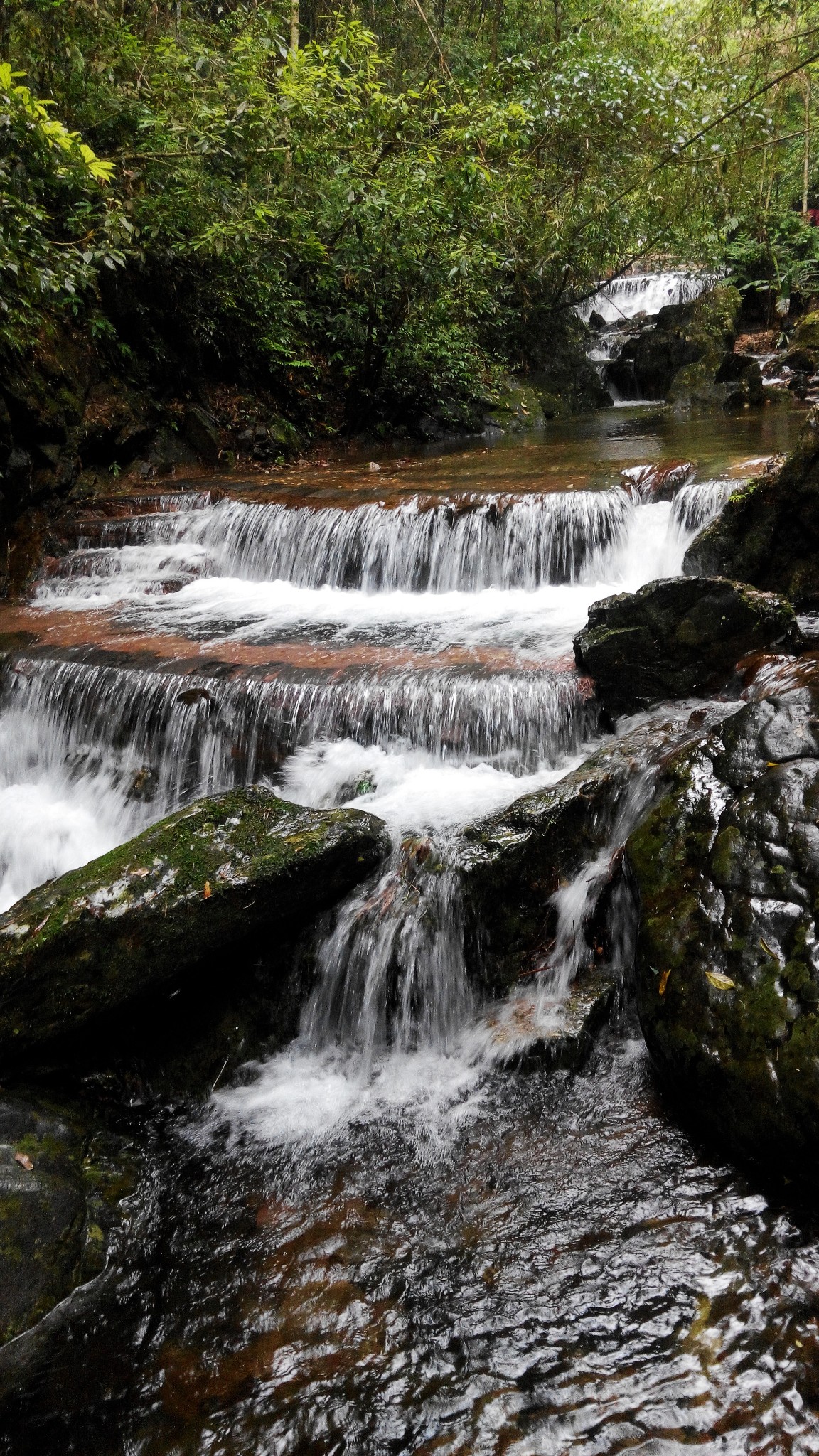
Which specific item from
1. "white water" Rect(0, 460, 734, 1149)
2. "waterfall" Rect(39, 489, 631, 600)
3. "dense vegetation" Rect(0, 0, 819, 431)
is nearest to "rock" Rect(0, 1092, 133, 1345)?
"white water" Rect(0, 460, 734, 1149)

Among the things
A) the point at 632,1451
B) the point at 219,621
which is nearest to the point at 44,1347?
the point at 632,1451

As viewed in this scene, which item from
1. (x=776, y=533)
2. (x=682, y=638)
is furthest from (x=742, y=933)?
(x=776, y=533)

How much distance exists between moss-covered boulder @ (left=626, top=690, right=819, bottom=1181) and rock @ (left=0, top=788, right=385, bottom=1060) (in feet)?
5.33

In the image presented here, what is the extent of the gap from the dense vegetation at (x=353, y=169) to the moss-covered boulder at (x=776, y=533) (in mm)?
2595

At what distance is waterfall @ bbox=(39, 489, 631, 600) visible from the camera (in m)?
7.70

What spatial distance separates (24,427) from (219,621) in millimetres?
3874

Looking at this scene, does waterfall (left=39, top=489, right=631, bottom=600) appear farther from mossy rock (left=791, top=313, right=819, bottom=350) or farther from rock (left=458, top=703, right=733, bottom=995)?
mossy rock (left=791, top=313, right=819, bottom=350)

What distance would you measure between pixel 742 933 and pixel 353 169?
10932mm

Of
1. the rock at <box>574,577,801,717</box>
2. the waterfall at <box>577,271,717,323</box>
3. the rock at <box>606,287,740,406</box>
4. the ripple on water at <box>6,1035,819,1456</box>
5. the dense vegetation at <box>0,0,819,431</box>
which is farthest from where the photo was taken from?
the waterfall at <box>577,271,717,323</box>

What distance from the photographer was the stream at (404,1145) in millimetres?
2375

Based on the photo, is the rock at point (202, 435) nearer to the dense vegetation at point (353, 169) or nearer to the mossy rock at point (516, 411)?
the dense vegetation at point (353, 169)

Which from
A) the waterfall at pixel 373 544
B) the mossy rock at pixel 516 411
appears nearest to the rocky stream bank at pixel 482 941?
the waterfall at pixel 373 544

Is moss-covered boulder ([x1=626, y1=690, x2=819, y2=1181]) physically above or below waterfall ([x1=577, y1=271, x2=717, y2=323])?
below

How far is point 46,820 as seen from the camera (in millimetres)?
5754
